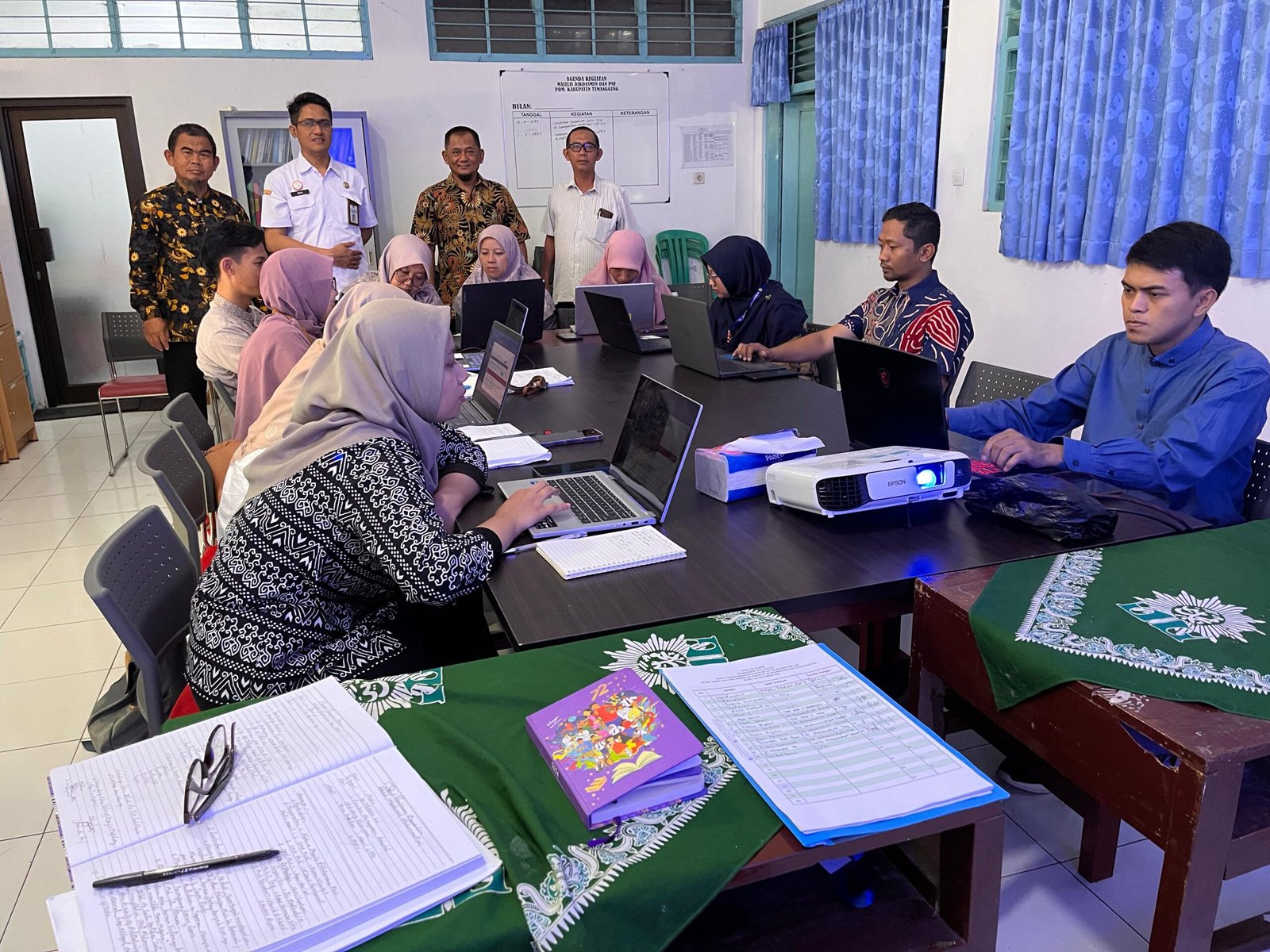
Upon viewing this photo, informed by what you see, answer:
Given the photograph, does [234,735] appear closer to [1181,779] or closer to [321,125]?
[1181,779]

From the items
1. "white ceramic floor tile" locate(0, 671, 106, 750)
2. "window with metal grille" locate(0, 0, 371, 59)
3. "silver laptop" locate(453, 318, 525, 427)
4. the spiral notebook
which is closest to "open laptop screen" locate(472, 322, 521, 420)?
"silver laptop" locate(453, 318, 525, 427)

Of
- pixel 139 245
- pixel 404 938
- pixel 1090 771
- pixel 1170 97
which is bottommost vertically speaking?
pixel 1090 771

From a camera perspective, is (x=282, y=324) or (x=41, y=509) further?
(x=41, y=509)

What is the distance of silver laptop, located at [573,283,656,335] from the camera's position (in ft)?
13.0

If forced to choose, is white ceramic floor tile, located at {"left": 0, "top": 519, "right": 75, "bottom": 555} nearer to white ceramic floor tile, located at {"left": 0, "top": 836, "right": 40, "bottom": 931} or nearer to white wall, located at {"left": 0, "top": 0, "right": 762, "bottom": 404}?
white ceramic floor tile, located at {"left": 0, "top": 836, "right": 40, "bottom": 931}

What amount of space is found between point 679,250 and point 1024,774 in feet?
17.7

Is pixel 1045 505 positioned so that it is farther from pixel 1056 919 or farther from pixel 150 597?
pixel 150 597

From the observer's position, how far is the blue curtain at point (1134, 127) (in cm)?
339

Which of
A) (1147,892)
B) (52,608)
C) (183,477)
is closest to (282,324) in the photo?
(183,477)

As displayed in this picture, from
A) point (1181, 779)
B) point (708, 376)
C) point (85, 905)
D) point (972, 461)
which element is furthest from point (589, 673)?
point (708, 376)

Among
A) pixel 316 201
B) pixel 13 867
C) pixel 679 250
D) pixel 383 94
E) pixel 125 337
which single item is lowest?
pixel 13 867

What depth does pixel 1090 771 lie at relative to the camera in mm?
1231

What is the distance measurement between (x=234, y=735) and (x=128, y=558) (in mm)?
746

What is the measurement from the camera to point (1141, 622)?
1.35 m
